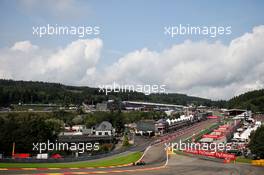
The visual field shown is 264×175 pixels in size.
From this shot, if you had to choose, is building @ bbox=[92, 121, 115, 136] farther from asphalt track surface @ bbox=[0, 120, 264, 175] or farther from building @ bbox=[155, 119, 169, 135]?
asphalt track surface @ bbox=[0, 120, 264, 175]

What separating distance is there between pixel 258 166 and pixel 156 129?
183ft

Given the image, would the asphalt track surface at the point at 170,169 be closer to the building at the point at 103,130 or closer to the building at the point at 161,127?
the building at the point at 103,130

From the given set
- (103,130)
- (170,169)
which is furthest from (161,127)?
(170,169)

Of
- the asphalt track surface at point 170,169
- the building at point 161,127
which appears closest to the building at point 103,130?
the building at point 161,127

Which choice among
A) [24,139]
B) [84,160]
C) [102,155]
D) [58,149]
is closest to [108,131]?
[58,149]

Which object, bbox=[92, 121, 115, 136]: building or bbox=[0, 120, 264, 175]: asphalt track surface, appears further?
bbox=[92, 121, 115, 136]: building

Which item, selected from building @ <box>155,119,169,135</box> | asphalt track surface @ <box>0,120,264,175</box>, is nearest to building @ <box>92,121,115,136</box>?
building @ <box>155,119,169,135</box>

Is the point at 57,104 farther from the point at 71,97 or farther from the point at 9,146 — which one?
the point at 9,146

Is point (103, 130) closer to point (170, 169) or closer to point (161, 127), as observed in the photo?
point (161, 127)

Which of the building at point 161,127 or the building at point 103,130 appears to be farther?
the building at point 161,127

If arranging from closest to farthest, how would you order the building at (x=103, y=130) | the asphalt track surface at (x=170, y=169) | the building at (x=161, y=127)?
the asphalt track surface at (x=170, y=169) → the building at (x=103, y=130) → the building at (x=161, y=127)

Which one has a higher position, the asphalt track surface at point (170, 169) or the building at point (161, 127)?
the building at point (161, 127)

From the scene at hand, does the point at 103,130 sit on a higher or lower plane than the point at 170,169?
higher

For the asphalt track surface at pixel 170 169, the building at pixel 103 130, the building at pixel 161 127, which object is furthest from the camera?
the building at pixel 161 127
